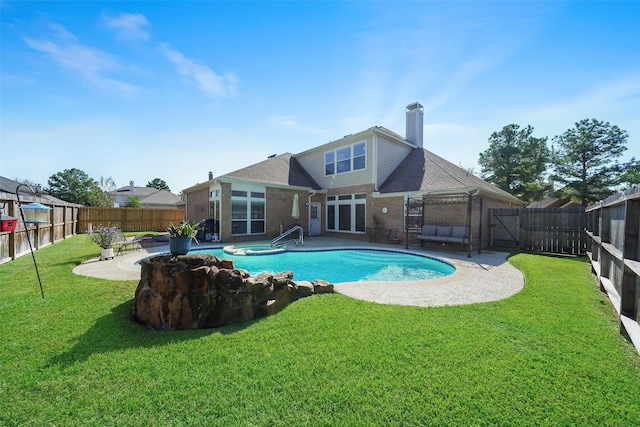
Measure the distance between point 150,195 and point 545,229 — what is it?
4593 centimetres

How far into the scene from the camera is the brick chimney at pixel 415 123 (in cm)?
1688

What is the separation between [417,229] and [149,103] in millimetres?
13108

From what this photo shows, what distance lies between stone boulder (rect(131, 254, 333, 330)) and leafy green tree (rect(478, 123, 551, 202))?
29035mm

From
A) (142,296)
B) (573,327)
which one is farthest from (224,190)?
(573,327)

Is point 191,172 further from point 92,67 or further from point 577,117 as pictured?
point 577,117

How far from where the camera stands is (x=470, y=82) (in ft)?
30.9

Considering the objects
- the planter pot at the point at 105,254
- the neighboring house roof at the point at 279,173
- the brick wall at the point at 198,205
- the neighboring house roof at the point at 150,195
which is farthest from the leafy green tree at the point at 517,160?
the neighboring house roof at the point at 150,195

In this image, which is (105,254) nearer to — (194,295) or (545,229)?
(194,295)

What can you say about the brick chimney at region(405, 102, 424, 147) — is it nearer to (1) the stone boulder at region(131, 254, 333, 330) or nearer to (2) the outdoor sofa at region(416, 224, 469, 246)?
(2) the outdoor sofa at region(416, 224, 469, 246)

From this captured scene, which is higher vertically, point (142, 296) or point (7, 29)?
point (7, 29)

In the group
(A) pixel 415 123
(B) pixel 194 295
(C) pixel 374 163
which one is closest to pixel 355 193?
(C) pixel 374 163

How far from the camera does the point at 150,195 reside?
39.5m

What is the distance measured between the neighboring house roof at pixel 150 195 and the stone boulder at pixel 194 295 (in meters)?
33.2

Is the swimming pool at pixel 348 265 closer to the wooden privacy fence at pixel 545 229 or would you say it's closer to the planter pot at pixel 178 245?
the planter pot at pixel 178 245
